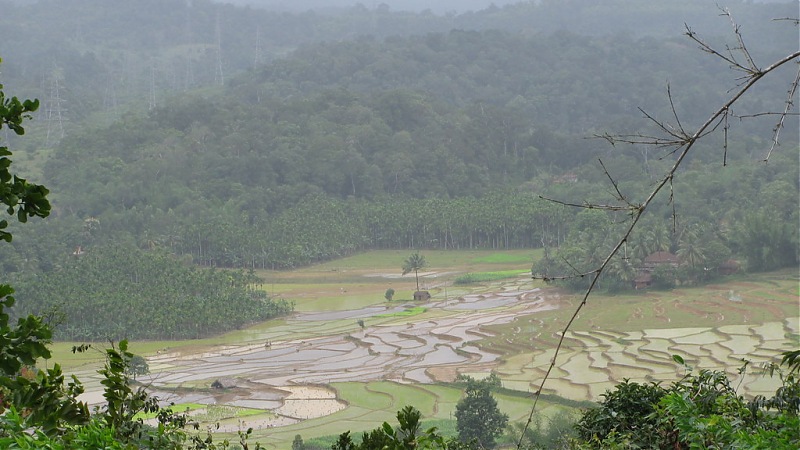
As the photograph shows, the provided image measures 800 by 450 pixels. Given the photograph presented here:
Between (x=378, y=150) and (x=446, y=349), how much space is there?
1045 inches

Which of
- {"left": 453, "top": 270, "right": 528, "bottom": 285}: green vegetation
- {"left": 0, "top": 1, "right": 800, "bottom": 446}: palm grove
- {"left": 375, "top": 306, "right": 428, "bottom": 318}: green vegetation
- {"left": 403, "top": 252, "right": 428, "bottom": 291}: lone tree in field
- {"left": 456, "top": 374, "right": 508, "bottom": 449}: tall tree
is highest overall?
{"left": 0, "top": 1, "right": 800, "bottom": 446}: palm grove

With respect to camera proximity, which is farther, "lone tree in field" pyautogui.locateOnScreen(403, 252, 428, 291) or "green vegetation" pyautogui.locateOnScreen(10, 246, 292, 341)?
"lone tree in field" pyautogui.locateOnScreen(403, 252, 428, 291)

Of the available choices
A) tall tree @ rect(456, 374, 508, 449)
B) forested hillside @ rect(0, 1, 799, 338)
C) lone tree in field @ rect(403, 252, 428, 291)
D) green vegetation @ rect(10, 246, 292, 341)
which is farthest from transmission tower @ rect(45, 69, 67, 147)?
tall tree @ rect(456, 374, 508, 449)

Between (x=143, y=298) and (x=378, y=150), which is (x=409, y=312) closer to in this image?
(x=143, y=298)

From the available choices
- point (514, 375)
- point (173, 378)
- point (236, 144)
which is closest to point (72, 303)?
point (173, 378)

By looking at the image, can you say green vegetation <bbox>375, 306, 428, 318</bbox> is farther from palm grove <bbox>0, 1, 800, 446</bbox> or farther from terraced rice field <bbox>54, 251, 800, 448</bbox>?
palm grove <bbox>0, 1, 800, 446</bbox>

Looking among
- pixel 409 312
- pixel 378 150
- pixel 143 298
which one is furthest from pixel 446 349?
pixel 378 150

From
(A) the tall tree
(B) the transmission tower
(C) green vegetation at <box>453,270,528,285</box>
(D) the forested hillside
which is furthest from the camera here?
(B) the transmission tower

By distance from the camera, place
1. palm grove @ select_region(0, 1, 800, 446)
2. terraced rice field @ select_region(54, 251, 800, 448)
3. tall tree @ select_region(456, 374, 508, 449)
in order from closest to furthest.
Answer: tall tree @ select_region(456, 374, 508, 449)
terraced rice field @ select_region(54, 251, 800, 448)
palm grove @ select_region(0, 1, 800, 446)

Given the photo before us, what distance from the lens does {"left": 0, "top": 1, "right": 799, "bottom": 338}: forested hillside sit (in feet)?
118

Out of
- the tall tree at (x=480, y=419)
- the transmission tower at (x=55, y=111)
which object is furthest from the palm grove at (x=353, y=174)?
the tall tree at (x=480, y=419)

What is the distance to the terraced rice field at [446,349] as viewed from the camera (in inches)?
719

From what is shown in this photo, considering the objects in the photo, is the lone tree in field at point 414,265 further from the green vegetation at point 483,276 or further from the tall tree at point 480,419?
the tall tree at point 480,419

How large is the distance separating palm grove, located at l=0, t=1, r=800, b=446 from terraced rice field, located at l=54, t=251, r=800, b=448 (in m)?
2.12
